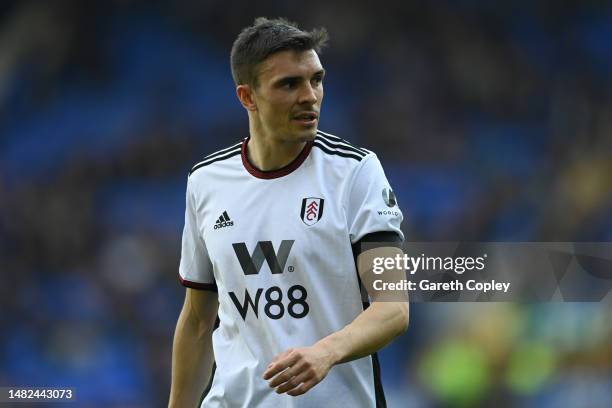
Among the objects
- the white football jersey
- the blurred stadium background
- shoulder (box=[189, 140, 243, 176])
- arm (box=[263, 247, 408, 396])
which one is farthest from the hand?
the blurred stadium background

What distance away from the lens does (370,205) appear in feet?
10.1

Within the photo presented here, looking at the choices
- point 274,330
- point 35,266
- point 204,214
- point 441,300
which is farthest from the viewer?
point 35,266

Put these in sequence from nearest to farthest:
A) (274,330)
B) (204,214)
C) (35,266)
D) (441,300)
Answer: (274,330)
(204,214)
(441,300)
(35,266)

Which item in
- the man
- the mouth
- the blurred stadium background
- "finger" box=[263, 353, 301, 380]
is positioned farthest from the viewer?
the blurred stadium background

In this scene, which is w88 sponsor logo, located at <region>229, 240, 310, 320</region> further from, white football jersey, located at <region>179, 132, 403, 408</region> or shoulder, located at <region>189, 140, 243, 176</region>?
shoulder, located at <region>189, 140, 243, 176</region>

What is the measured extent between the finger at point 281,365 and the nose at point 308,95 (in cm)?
97

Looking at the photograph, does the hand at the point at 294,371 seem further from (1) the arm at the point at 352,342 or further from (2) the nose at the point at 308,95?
(2) the nose at the point at 308,95

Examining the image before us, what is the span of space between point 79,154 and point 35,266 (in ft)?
2.88

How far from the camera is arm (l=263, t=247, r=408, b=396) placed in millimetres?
2572

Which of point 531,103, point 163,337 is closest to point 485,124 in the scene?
point 531,103

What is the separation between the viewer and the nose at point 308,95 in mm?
3238

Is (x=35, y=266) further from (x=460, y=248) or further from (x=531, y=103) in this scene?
(x=531, y=103)

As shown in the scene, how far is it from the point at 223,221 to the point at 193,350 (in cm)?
49

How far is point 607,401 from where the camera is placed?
699 cm
